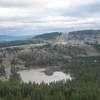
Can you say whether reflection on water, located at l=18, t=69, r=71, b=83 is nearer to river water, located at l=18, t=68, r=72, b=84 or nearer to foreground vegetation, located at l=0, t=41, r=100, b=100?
river water, located at l=18, t=68, r=72, b=84

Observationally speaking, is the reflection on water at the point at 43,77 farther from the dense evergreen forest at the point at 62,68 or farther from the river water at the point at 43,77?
the dense evergreen forest at the point at 62,68

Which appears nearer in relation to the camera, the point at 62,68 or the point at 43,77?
the point at 43,77

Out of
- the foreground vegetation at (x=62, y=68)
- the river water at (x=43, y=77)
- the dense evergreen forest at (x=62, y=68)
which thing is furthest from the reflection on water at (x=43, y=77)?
the dense evergreen forest at (x=62, y=68)

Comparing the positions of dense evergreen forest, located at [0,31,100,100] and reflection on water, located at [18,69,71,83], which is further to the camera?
reflection on water, located at [18,69,71,83]

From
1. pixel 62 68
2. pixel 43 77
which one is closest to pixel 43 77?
pixel 43 77

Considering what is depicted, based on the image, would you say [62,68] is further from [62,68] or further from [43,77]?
[43,77]

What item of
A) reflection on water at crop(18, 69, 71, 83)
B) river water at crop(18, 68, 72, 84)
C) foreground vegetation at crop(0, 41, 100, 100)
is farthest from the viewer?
reflection on water at crop(18, 69, 71, 83)

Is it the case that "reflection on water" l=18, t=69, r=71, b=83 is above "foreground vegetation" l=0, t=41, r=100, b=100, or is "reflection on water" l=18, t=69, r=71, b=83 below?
below

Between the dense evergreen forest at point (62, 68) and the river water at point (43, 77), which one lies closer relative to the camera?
the dense evergreen forest at point (62, 68)

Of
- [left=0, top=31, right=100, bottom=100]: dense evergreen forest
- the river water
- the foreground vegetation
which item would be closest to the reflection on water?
the river water

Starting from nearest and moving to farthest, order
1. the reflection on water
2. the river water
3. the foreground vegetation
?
the foreground vegetation, the river water, the reflection on water

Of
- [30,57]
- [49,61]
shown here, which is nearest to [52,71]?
[49,61]
